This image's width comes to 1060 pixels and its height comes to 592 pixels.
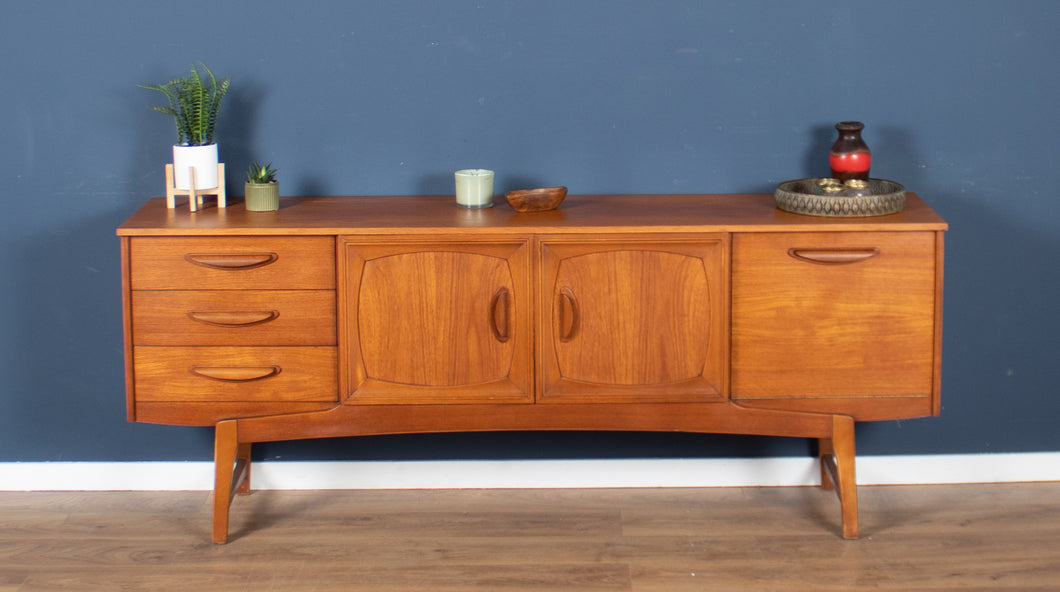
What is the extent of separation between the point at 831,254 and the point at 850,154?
1.01 ft

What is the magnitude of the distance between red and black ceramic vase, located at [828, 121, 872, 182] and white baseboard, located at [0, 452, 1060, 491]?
76cm

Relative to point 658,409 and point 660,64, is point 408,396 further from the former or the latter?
point 660,64

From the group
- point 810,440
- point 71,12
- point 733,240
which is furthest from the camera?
point 810,440

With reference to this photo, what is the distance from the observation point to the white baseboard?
10.4 feet

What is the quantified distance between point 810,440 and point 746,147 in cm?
77

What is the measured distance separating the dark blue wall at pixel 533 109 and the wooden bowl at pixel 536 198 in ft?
0.79

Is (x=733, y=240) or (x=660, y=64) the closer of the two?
(x=733, y=240)

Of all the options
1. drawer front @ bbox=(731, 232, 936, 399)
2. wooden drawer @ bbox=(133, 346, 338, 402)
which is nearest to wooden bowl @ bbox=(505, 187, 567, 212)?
drawer front @ bbox=(731, 232, 936, 399)

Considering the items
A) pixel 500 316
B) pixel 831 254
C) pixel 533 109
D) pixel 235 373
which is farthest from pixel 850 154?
pixel 235 373

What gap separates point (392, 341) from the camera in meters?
2.71

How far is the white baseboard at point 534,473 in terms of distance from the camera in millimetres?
3160

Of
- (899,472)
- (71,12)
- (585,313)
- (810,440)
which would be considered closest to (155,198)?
A: (71,12)

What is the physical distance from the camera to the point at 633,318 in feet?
8.85

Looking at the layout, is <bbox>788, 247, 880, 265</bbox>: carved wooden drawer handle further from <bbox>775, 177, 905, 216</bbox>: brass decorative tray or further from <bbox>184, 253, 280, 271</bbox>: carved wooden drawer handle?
<bbox>184, 253, 280, 271</bbox>: carved wooden drawer handle
